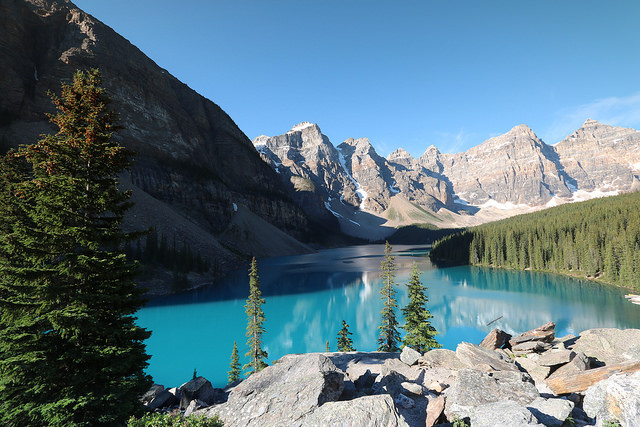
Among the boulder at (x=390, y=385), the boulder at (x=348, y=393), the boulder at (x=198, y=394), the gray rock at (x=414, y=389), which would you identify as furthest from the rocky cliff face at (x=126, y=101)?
the gray rock at (x=414, y=389)

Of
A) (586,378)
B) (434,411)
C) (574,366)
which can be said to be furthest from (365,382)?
(574,366)

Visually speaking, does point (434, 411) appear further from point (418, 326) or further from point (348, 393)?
point (418, 326)

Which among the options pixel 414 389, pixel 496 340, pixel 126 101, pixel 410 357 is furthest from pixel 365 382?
pixel 126 101

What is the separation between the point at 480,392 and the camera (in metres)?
8.75

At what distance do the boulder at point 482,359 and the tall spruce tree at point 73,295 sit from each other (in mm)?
13703

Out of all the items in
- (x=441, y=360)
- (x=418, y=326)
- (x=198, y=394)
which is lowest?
(x=418, y=326)

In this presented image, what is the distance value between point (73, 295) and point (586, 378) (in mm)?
17436

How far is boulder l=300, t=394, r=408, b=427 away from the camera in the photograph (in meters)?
6.54

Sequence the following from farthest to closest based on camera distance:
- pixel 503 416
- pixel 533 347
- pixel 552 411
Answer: pixel 533 347, pixel 552 411, pixel 503 416

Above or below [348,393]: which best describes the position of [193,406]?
below

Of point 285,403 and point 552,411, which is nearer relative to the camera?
point 552,411

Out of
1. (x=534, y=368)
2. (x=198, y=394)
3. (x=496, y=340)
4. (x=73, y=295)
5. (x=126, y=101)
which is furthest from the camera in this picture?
(x=126, y=101)

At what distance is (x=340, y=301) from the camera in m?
54.2

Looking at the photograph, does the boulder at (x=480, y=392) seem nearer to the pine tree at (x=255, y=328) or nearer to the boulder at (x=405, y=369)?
the boulder at (x=405, y=369)
